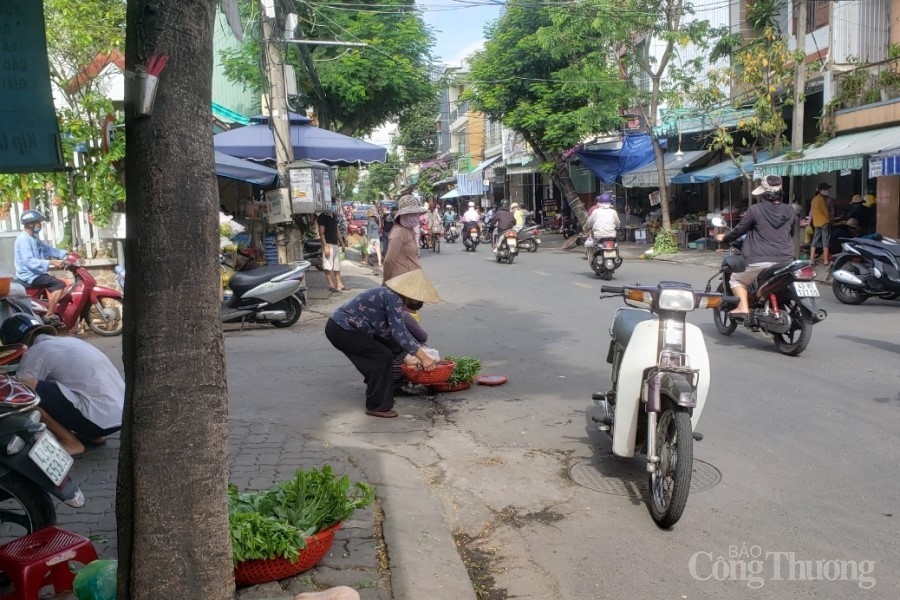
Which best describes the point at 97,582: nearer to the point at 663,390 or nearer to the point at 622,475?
the point at 663,390

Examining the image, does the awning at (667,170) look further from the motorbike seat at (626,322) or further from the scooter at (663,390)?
the scooter at (663,390)

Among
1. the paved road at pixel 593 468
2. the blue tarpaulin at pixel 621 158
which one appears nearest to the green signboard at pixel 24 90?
the paved road at pixel 593 468

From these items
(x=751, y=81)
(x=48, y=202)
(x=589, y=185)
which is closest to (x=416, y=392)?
(x=48, y=202)

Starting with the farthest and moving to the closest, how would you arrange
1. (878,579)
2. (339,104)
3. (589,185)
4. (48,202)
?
1. (589,185)
2. (339,104)
3. (48,202)
4. (878,579)

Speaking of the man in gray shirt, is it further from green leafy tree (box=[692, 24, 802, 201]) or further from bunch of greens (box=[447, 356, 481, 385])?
green leafy tree (box=[692, 24, 802, 201])

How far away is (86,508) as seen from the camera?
14.8 ft

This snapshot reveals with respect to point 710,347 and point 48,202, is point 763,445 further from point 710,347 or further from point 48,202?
point 48,202

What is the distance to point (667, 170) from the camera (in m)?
24.8

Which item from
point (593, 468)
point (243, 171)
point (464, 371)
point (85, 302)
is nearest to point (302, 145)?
point (243, 171)

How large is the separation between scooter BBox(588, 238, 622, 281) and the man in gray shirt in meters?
12.1

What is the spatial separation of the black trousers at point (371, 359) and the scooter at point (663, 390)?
211 centimetres

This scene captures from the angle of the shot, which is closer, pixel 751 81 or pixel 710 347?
pixel 710 347

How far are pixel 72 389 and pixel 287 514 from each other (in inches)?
95.2

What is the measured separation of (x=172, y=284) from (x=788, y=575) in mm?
3011
